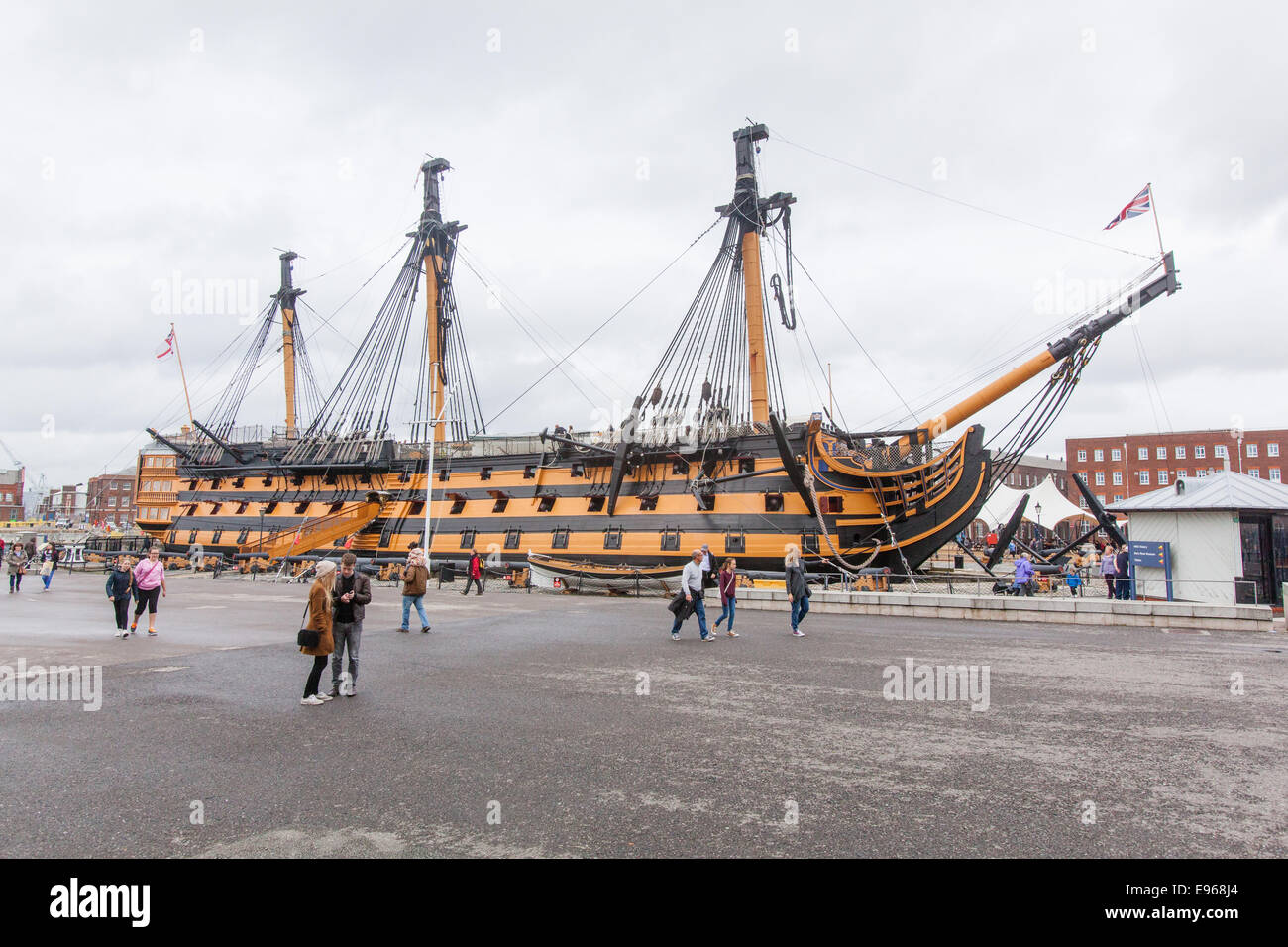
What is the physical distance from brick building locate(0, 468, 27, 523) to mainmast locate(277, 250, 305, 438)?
75.3 metres

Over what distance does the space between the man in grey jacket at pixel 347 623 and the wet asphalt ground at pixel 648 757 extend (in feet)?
1.23

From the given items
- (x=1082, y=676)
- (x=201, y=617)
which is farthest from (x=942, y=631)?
(x=201, y=617)

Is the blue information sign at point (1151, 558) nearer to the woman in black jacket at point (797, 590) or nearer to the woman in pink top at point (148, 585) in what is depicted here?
the woman in black jacket at point (797, 590)

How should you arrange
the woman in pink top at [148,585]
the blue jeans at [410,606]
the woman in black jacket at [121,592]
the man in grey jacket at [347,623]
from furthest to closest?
1. the blue jeans at [410,606]
2. the woman in pink top at [148,585]
3. the woman in black jacket at [121,592]
4. the man in grey jacket at [347,623]

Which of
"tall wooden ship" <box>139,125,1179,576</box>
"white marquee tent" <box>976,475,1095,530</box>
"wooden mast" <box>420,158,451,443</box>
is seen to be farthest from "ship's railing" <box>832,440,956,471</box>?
"wooden mast" <box>420,158,451,443</box>

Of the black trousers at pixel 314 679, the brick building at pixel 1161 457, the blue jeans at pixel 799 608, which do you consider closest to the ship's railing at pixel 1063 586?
the blue jeans at pixel 799 608

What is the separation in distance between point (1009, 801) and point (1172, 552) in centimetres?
1444

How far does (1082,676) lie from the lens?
9188 mm

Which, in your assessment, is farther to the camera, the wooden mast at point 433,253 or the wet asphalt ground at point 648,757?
the wooden mast at point 433,253

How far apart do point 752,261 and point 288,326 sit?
37431 millimetres

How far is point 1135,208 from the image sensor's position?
60.2 feet

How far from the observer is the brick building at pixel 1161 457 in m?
73.5

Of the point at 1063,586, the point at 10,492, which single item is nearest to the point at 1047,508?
the point at 1063,586
